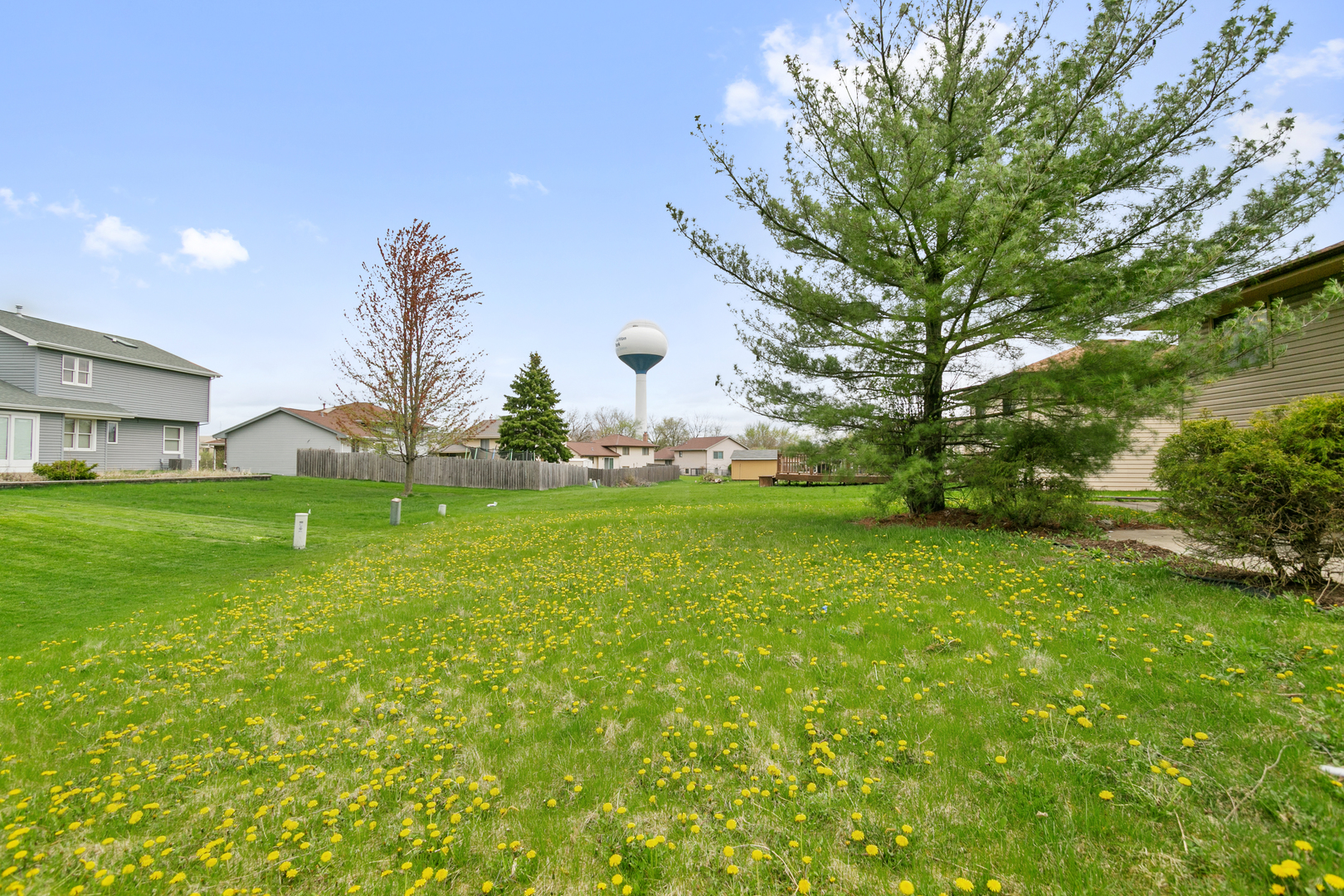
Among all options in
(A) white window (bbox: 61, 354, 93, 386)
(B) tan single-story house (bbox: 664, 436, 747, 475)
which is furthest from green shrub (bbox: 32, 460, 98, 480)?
(B) tan single-story house (bbox: 664, 436, 747, 475)

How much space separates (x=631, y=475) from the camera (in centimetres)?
4447

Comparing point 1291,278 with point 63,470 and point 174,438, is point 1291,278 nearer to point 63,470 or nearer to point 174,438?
point 63,470

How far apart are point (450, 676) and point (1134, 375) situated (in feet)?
32.1

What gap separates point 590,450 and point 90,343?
37.7m

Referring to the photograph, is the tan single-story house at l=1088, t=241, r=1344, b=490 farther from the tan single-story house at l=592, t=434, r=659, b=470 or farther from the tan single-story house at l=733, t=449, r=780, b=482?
the tan single-story house at l=592, t=434, r=659, b=470

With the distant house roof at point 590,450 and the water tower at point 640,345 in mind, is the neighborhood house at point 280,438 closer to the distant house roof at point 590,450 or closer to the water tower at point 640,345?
the distant house roof at point 590,450

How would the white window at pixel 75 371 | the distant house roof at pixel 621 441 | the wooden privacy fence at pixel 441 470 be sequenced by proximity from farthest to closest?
the distant house roof at pixel 621 441 → the wooden privacy fence at pixel 441 470 → the white window at pixel 75 371

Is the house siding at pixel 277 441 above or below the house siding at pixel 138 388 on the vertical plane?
below

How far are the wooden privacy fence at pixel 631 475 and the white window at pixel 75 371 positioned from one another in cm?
2567

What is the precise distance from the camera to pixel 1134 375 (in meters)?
8.01

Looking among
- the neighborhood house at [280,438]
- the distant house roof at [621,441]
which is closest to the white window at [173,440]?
the neighborhood house at [280,438]

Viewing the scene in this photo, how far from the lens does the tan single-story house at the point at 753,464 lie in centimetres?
4572

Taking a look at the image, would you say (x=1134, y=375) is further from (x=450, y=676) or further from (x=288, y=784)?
(x=288, y=784)

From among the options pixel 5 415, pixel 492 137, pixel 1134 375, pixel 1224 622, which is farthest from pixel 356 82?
pixel 5 415
